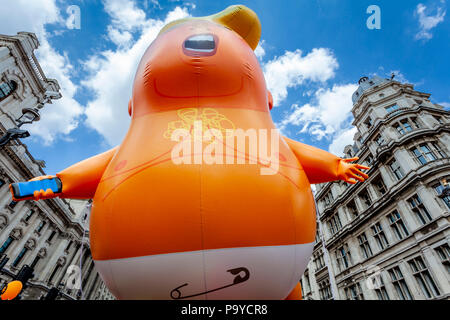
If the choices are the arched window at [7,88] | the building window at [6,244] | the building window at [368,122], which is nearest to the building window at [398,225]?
the building window at [368,122]

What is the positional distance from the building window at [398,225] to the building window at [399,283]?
84.5 inches

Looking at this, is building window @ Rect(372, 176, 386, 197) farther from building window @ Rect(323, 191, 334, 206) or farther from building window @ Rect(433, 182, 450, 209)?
building window @ Rect(323, 191, 334, 206)

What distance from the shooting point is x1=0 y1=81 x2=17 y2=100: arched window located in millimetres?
20703

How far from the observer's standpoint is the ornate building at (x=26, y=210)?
809 inches

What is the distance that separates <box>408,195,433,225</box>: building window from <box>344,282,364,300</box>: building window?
Result: 7277mm

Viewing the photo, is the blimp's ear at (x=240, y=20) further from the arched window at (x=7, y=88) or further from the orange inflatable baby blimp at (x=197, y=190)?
the arched window at (x=7, y=88)

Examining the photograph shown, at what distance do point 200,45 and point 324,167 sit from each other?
7.40ft

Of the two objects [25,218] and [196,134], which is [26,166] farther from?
[196,134]

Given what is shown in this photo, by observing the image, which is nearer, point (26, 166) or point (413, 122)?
point (413, 122)

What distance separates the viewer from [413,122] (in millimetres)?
18938

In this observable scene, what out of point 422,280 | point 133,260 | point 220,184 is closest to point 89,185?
point 133,260

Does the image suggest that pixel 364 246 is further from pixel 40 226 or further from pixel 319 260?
pixel 40 226

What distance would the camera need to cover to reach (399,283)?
51.7 ft

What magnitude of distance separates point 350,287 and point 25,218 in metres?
30.3
